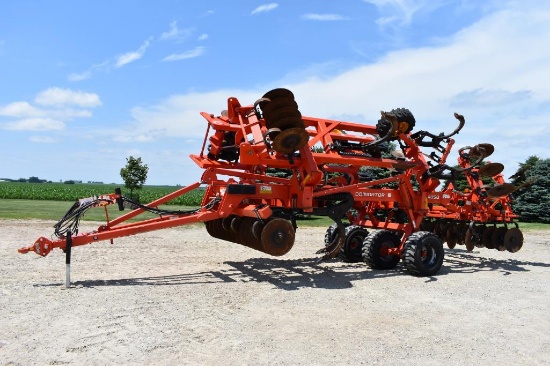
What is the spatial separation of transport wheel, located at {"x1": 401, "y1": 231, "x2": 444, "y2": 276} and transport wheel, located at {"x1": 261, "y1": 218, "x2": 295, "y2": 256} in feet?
8.37

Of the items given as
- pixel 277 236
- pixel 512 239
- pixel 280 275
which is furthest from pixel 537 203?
pixel 277 236

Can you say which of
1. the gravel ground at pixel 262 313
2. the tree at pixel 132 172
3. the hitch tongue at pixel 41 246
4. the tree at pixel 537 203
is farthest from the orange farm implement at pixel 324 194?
the tree at pixel 132 172

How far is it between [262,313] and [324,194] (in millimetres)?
3450

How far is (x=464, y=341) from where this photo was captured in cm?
545

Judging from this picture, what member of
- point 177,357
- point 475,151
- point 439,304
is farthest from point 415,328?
point 475,151

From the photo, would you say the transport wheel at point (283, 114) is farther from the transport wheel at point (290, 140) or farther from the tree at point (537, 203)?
the tree at point (537, 203)

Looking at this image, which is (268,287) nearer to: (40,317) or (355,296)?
(355,296)

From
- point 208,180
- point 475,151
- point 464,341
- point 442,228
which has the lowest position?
point 464,341

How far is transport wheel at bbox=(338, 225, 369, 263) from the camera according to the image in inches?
447

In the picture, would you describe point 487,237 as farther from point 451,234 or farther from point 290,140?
point 290,140

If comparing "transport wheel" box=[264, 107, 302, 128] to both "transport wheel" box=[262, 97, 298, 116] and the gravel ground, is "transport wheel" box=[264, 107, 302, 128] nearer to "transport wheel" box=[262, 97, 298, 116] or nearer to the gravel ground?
"transport wheel" box=[262, 97, 298, 116]

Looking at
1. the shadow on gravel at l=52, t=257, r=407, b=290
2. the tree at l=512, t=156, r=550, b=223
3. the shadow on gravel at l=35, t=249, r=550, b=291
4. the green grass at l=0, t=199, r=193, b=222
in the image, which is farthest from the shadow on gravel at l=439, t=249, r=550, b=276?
the tree at l=512, t=156, r=550, b=223

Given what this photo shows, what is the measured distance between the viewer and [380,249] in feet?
33.3

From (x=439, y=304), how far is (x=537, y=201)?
81.5 feet
